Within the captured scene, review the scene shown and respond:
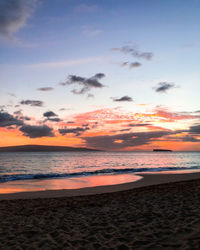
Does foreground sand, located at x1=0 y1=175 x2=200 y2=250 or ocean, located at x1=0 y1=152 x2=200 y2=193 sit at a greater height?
foreground sand, located at x1=0 y1=175 x2=200 y2=250

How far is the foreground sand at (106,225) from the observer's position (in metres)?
5.66

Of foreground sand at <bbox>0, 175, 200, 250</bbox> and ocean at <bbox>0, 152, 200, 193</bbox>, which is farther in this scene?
ocean at <bbox>0, 152, 200, 193</bbox>

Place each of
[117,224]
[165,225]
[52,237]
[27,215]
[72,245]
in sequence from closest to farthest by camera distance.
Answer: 1. [72,245]
2. [52,237]
3. [165,225]
4. [117,224]
5. [27,215]

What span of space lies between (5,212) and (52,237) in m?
4.24

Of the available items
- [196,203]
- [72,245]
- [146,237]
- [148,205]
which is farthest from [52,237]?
[196,203]

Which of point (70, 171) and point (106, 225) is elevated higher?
point (106, 225)

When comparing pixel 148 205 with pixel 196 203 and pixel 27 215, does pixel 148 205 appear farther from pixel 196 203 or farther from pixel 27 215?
pixel 27 215

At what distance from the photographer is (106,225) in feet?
23.5

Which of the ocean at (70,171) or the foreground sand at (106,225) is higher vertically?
the foreground sand at (106,225)

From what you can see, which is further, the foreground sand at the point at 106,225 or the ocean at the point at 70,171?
the ocean at the point at 70,171

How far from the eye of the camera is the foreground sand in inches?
223

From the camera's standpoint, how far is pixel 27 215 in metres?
9.04

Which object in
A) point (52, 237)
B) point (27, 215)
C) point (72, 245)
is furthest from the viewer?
point (27, 215)

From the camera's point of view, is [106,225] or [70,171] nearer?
[106,225]
